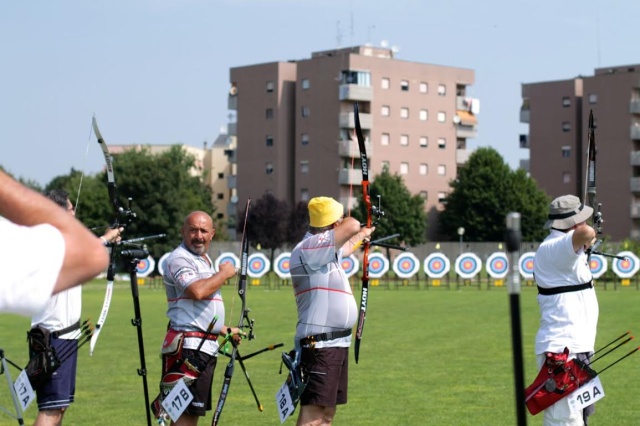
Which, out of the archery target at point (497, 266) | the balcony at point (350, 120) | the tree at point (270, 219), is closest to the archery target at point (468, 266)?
the archery target at point (497, 266)

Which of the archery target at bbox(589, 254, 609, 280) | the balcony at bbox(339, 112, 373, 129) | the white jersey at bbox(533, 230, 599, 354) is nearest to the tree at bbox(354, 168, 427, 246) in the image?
the balcony at bbox(339, 112, 373, 129)

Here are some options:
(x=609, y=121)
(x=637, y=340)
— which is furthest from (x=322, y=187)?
(x=637, y=340)

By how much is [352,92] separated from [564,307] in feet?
220

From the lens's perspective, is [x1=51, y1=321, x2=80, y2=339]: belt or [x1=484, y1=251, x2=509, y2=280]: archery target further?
[x1=484, y1=251, x2=509, y2=280]: archery target

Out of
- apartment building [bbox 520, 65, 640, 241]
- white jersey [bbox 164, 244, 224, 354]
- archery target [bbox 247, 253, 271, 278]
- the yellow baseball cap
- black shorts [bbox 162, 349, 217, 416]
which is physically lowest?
archery target [bbox 247, 253, 271, 278]

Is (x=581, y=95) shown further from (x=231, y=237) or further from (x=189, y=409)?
(x=189, y=409)

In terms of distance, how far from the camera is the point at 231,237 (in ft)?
284

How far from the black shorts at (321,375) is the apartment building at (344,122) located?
2604 inches

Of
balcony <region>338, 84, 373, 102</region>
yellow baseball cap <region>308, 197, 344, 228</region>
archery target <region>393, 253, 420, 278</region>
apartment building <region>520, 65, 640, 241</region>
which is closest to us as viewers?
yellow baseball cap <region>308, 197, 344, 228</region>

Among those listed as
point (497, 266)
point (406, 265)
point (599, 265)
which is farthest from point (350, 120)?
point (599, 265)

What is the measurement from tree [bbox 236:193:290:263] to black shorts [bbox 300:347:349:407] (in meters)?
63.7

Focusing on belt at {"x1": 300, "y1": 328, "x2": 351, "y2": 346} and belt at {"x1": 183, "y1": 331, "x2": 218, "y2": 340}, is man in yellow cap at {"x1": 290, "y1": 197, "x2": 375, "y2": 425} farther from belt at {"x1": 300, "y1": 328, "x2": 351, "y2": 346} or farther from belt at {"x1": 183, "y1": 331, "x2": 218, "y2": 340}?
belt at {"x1": 183, "y1": 331, "x2": 218, "y2": 340}

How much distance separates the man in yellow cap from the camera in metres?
6.93

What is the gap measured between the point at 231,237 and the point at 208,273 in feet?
262
